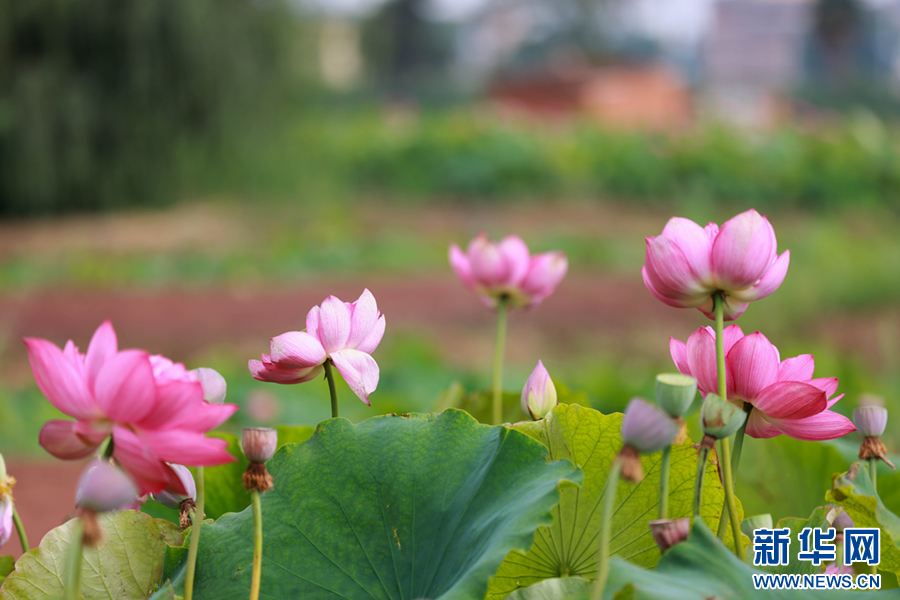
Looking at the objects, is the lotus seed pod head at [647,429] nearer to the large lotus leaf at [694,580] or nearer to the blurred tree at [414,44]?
the large lotus leaf at [694,580]

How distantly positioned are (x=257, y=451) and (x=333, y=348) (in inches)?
5.5

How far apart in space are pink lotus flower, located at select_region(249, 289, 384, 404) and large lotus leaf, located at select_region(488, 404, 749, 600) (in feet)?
0.43

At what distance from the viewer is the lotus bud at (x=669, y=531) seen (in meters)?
0.39

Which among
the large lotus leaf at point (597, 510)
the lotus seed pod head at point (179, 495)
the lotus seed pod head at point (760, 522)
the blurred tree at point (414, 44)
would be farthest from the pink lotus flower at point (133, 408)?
the blurred tree at point (414, 44)

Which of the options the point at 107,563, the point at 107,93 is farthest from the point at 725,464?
the point at 107,93

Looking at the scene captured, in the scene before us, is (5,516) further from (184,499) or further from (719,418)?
(719,418)

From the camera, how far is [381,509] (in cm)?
50

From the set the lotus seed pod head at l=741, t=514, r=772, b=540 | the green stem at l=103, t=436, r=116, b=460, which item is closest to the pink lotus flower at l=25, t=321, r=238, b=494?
the green stem at l=103, t=436, r=116, b=460

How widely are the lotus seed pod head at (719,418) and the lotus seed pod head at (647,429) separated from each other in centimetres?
6

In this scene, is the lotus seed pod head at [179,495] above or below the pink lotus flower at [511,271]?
below

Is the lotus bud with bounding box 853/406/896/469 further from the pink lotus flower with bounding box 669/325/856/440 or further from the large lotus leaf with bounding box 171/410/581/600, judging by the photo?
the large lotus leaf with bounding box 171/410/581/600

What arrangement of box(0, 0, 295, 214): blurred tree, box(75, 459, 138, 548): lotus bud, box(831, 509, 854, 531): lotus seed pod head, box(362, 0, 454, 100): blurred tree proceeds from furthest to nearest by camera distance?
box(362, 0, 454, 100): blurred tree → box(0, 0, 295, 214): blurred tree → box(831, 509, 854, 531): lotus seed pod head → box(75, 459, 138, 548): lotus bud

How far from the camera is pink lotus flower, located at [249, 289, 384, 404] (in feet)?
1.65

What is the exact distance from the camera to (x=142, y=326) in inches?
152
